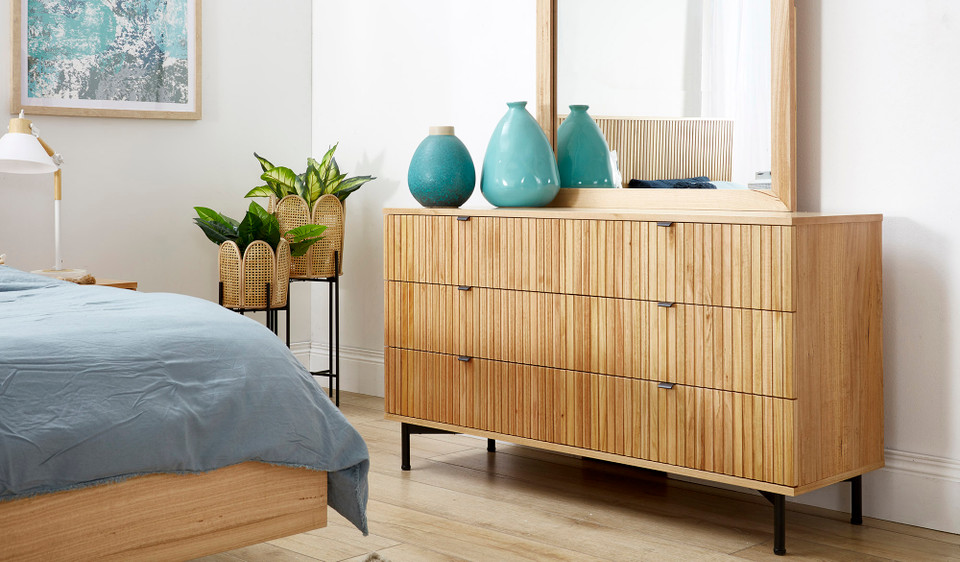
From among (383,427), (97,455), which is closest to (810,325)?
(97,455)

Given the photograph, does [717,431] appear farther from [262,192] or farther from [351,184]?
[262,192]

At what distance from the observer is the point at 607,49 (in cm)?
310

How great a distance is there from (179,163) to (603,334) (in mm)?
2263

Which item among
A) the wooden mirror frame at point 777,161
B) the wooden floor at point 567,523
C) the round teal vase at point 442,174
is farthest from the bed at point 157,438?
the wooden mirror frame at point 777,161

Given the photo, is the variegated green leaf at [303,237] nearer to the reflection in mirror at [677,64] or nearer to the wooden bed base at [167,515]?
the reflection in mirror at [677,64]

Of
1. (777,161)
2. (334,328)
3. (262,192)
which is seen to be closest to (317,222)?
(262,192)

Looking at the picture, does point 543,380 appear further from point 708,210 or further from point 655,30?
point 655,30

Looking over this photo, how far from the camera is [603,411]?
2652 millimetres

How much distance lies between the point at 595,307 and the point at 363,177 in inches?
68.0

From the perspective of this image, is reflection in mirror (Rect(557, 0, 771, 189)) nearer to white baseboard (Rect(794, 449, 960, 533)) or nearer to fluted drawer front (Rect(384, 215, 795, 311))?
fluted drawer front (Rect(384, 215, 795, 311))

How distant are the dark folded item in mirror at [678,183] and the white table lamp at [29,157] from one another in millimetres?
1873

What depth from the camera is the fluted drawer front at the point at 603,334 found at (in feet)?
7.66


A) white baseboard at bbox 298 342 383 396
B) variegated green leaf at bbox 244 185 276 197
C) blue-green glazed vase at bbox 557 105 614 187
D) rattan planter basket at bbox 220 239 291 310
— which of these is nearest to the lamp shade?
rattan planter basket at bbox 220 239 291 310

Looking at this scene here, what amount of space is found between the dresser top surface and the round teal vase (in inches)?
2.8
